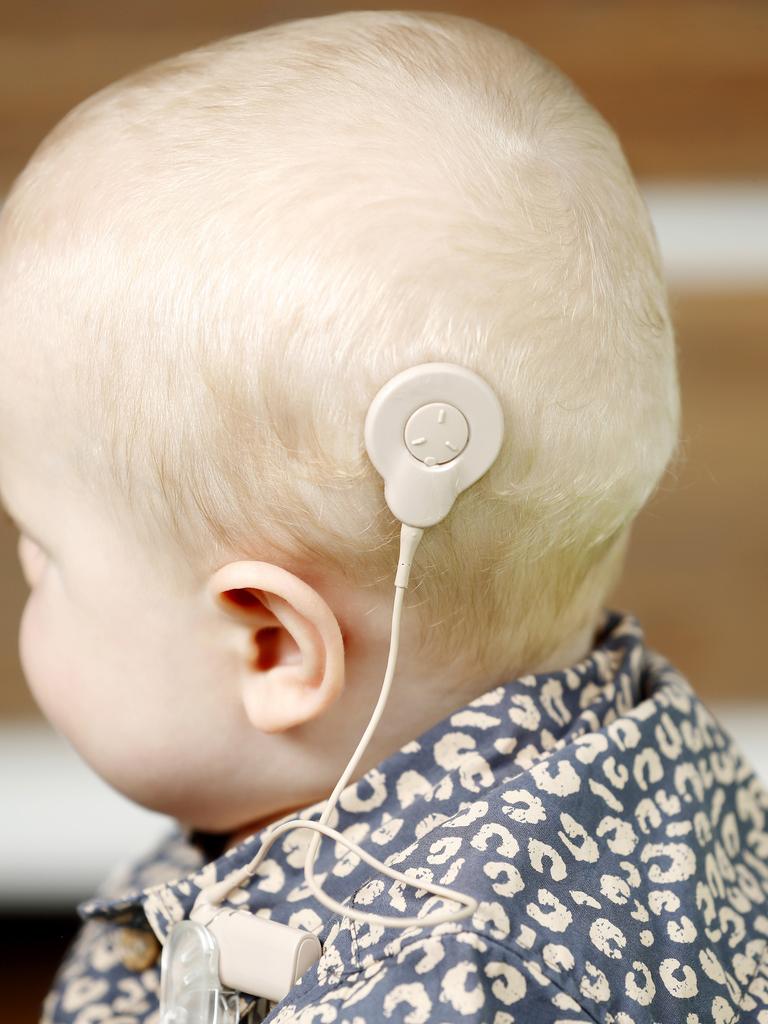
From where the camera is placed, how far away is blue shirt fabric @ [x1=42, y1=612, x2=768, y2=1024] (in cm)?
56

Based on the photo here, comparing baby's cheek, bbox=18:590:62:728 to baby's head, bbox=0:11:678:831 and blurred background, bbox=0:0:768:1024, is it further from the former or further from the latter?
blurred background, bbox=0:0:768:1024

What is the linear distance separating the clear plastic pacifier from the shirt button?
16cm

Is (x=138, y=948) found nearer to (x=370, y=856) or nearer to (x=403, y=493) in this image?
(x=370, y=856)

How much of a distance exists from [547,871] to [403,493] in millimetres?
193

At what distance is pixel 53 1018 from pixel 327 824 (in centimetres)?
33

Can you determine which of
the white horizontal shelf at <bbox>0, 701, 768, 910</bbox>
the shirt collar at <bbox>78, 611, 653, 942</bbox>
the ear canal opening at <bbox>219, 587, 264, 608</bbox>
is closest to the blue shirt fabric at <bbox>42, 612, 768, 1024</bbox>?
the shirt collar at <bbox>78, 611, 653, 942</bbox>

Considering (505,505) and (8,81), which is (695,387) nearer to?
(8,81)

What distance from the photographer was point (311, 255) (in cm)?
61

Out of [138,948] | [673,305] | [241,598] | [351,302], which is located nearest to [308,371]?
[351,302]

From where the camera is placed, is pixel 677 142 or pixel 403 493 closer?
pixel 403 493

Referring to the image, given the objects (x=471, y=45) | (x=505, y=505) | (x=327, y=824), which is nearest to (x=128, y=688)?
(x=327, y=824)

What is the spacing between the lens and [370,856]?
604 mm

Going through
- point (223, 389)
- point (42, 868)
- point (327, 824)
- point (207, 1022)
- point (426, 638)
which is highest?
point (223, 389)

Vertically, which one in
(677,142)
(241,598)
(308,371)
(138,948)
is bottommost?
(138,948)
